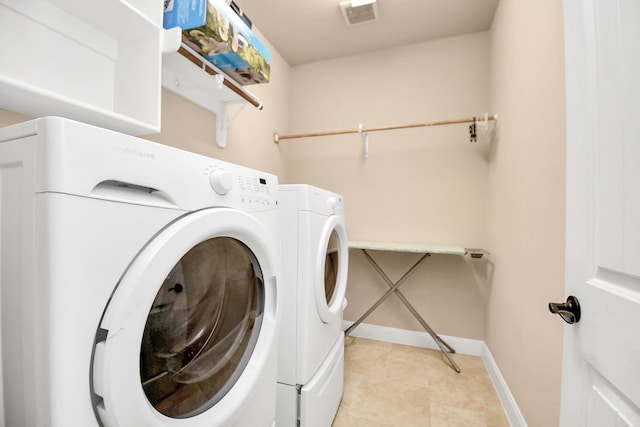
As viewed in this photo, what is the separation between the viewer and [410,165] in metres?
2.25

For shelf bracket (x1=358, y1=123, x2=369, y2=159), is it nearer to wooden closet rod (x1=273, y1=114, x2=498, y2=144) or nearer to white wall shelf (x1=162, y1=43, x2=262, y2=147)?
wooden closet rod (x1=273, y1=114, x2=498, y2=144)

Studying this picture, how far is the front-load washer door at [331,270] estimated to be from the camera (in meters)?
1.17

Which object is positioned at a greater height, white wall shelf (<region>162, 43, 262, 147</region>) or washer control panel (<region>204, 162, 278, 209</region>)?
white wall shelf (<region>162, 43, 262, 147</region>)

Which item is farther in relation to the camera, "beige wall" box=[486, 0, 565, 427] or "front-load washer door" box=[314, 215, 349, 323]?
"front-load washer door" box=[314, 215, 349, 323]

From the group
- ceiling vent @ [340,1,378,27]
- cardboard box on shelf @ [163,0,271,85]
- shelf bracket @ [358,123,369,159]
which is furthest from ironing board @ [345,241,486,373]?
ceiling vent @ [340,1,378,27]

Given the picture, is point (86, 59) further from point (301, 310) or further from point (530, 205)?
point (530, 205)

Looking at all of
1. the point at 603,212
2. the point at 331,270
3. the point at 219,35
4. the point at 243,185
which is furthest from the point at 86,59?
the point at 603,212

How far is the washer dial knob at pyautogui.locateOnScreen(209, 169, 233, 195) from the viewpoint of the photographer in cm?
64

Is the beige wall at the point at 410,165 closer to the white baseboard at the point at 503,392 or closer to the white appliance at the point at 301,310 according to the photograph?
the white baseboard at the point at 503,392

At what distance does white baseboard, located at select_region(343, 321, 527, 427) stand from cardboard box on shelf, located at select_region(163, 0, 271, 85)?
2.04m

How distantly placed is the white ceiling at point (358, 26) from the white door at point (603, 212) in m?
1.52

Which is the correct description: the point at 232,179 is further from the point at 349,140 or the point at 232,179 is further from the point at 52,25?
the point at 349,140

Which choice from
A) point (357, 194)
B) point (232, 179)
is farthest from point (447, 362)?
point (232, 179)

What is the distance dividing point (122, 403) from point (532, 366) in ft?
4.64
